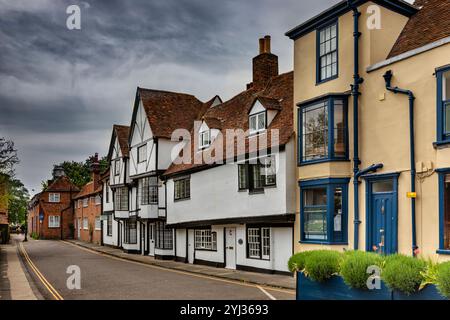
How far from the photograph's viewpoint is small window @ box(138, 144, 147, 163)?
35.7 m

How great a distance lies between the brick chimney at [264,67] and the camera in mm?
28000

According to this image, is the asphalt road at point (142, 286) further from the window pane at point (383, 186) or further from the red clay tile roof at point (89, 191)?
the red clay tile roof at point (89, 191)

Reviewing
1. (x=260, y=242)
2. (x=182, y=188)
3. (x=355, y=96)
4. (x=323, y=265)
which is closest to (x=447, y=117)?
(x=355, y=96)

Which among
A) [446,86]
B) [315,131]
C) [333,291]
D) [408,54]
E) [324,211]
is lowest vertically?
[333,291]

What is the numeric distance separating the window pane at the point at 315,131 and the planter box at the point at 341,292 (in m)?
8.05

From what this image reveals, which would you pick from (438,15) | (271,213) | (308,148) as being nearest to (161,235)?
(271,213)

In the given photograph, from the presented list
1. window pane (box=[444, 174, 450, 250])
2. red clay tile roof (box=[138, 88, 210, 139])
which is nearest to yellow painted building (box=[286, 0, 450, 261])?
window pane (box=[444, 174, 450, 250])

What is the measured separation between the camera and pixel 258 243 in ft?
75.7

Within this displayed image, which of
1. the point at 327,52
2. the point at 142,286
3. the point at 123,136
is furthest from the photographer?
the point at 123,136

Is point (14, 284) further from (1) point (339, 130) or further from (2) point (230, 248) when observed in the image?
(1) point (339, 130)

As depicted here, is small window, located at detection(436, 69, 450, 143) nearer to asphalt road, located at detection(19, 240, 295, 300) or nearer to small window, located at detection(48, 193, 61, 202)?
asphalt road, located at detection(19, 240, 295, 300)

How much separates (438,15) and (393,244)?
24.0ft

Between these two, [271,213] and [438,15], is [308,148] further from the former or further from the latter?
[438,15]

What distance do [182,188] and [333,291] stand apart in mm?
20649
